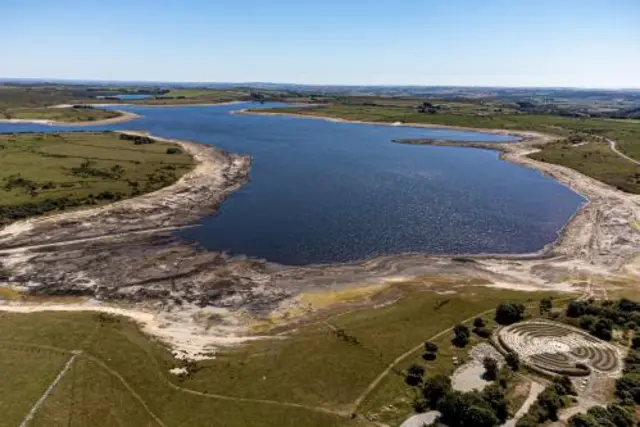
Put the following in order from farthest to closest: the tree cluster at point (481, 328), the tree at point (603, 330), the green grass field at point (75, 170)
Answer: the green grass field at point (75, 170)
the tree cluster at point (481, 328)
the tree at point (603, 330)

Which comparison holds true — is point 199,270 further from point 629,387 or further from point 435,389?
point 629,387

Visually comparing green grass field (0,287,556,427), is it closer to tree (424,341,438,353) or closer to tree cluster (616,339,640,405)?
tree (424,341,438,353)

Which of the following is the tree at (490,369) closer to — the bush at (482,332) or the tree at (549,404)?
the tree at (549,404)

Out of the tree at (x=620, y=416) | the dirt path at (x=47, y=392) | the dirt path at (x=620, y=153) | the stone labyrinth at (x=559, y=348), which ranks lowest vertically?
the dirt path at (x=47, y=392)

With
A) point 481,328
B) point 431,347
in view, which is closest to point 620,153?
point 481,328

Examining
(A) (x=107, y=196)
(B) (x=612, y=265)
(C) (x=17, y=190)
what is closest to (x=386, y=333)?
(B) (x=612, y=265)

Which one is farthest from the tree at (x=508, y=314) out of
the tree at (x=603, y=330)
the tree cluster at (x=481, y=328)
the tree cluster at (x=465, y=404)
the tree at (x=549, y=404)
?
the tree at (x=549, y=404)

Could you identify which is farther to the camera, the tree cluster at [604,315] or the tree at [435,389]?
the tree cluster at [604,315]
